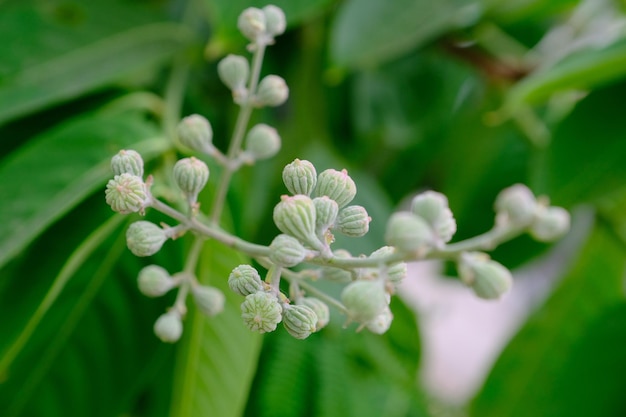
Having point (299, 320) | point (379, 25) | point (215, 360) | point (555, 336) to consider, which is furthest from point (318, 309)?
point (555, 336)

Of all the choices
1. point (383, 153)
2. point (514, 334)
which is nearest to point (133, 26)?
point (383, 153)

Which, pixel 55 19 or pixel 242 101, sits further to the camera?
pixel 55 19

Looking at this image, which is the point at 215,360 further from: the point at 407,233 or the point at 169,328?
the point at 407,233

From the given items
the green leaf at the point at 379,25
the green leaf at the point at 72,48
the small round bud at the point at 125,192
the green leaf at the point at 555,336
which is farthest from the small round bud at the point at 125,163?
the green leaf at the point at 555,336

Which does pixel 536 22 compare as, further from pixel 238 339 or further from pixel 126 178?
pixel 126 178

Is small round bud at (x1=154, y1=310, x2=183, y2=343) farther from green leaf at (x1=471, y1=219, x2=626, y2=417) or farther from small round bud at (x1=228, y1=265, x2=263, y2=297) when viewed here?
green leaf at (x1=471, y1=219, x2=626, y2=417)
